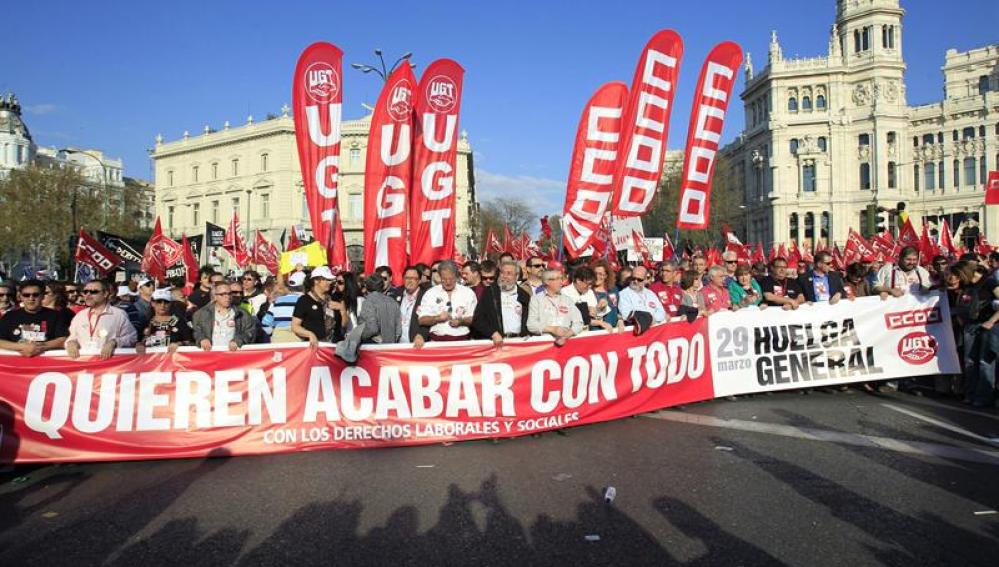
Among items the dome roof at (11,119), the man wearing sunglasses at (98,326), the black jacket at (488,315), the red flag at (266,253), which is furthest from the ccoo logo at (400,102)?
the dome roof at (11,119)

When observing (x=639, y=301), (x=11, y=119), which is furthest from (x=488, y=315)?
(x=11, y=119)

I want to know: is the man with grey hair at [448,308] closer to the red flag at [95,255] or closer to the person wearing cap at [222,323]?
the person wearing cap at [222,323]

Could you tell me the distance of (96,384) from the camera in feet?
20.0

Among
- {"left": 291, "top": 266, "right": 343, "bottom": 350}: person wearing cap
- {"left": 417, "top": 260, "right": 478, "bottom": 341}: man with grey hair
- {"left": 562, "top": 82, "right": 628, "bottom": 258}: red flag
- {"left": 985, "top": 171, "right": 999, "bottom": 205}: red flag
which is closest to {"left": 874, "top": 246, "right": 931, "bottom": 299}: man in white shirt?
{"left": 562, "top": 82, "right": 628, "bottom": 258}: red flag

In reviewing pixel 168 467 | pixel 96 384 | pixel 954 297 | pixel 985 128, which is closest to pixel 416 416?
pixel 168 467

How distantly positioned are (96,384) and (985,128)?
94140mm

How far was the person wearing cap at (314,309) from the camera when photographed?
6.86m

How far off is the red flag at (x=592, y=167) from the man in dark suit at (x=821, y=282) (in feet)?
10.0

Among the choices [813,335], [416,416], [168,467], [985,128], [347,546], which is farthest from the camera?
[985,128]

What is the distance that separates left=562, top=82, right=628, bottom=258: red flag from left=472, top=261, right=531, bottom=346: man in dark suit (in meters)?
3.28

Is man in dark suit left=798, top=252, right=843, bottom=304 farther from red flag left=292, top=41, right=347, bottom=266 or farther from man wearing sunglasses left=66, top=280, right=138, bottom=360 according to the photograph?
man wearing sunglasses left=66, top=280, right=138, bottom=360

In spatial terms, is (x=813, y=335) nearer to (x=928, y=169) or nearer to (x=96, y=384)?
(x=96, y=384)

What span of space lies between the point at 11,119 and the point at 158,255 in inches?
4017

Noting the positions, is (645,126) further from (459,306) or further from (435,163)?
(459,306)
